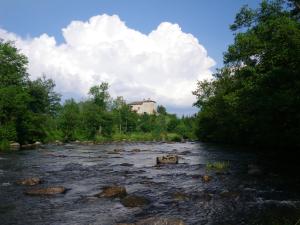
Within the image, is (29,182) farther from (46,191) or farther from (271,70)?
(271,70)

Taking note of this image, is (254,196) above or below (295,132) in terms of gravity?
below

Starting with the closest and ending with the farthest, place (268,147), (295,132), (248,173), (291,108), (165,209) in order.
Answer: (165,209) < (248,173) < (291,108) < (295,132) < (268,147)

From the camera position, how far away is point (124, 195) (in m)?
16.9

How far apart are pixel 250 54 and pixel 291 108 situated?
11457 mm

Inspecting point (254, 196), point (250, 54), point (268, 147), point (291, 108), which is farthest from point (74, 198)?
point (268, 147)

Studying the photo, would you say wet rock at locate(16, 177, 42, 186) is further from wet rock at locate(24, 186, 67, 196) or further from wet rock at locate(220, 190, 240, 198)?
wet rock at locate(220, 190, 240, 198)

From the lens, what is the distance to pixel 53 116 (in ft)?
339

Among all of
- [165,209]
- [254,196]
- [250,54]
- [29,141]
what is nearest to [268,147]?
[250,54]

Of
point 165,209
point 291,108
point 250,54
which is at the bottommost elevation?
point 165,209

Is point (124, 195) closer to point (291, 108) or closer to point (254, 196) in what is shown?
point (254, 196)

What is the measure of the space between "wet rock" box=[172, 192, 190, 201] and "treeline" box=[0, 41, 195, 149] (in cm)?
3707

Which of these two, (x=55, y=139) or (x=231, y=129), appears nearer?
(x=231, y=129)

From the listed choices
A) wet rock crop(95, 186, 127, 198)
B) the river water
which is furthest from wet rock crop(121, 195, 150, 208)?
wet rock crop(95, 186, 127, 198)

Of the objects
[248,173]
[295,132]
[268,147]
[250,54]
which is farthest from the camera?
[268,147]
